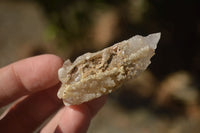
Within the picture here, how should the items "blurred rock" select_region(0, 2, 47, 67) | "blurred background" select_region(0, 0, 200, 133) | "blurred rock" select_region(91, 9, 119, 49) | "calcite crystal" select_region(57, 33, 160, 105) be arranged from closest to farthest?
"calcite crystal" select_region(57, 33, 160, 105), "blurred background" select_region(0, 0, 200, 133), "blurred rock" select_region(91, 9, 119, 49), "blurred rock" select_region(0, 2, 47, 67)

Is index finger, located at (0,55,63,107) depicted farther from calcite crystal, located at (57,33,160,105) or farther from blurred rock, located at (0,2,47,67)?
blurred rock, located at (0,2,47,67)

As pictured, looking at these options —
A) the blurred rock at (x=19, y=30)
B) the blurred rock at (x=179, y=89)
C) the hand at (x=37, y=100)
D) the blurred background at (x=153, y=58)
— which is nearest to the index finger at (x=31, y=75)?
the hand at (x=37, y=100)

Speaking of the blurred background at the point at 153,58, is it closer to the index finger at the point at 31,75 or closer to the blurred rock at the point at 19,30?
the blurred rock at the point at 19,30

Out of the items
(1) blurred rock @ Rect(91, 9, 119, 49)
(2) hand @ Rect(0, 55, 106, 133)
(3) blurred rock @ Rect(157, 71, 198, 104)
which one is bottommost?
(3) blurred rock @ Rect(157, 71, 198, 104)

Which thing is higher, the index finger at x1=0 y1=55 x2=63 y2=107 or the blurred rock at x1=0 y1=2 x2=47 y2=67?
the index finger at x1=0 y1=55 x2=63 y2=107

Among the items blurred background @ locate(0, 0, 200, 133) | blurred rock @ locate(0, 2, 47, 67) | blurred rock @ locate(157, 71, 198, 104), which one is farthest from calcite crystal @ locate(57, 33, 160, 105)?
blurred rock @ locate(0, 2, 47, 67)

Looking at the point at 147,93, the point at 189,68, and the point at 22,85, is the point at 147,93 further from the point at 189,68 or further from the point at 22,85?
the point at 22,85

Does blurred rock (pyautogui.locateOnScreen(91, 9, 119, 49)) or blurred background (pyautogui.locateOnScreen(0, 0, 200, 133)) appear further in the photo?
blurred rock (pyautogui.locateOnScreen(91, 9, 119, 49))
